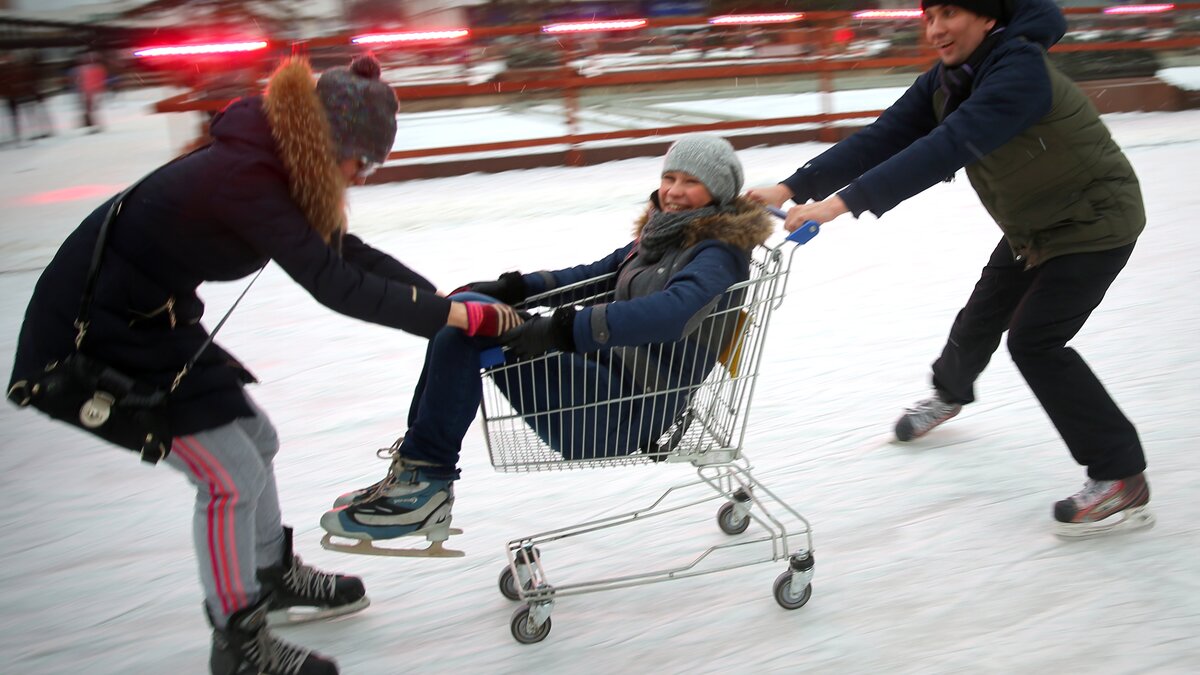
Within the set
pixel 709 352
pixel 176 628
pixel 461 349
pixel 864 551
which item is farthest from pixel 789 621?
pixel 176 628

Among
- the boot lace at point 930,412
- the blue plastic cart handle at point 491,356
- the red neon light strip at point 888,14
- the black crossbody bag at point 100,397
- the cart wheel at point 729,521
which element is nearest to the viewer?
the black crossbody bag at point 100,397

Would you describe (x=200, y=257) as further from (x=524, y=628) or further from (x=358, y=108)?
(x=524, y=628)

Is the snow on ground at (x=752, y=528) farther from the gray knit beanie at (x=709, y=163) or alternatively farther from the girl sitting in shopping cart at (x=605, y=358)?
the gray knit beanie at (x=709, y=163)

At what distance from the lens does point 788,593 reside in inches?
86.0

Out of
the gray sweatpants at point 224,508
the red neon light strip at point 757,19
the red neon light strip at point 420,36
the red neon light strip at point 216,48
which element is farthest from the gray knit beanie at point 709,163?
the red neon light strip at point 757,19

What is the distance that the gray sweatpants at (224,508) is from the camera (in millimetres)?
1772

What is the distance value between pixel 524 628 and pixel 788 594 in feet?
1.94

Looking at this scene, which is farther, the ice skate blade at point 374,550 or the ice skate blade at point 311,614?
the ice skate blade at point 311,614

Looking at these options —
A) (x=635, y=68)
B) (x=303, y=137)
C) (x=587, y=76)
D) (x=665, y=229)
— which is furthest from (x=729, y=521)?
(x=635, y=68)

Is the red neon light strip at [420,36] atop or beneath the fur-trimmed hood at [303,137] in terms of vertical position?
beneath

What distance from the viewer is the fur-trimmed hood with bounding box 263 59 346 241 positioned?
1637 millimetres

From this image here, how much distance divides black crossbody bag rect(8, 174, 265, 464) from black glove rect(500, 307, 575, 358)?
1.61ft

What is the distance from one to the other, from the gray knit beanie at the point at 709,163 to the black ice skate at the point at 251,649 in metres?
1.24

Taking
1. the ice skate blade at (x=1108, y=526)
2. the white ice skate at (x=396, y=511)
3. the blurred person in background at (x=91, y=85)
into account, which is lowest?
the blurred person in background at (x=91, y=85)
